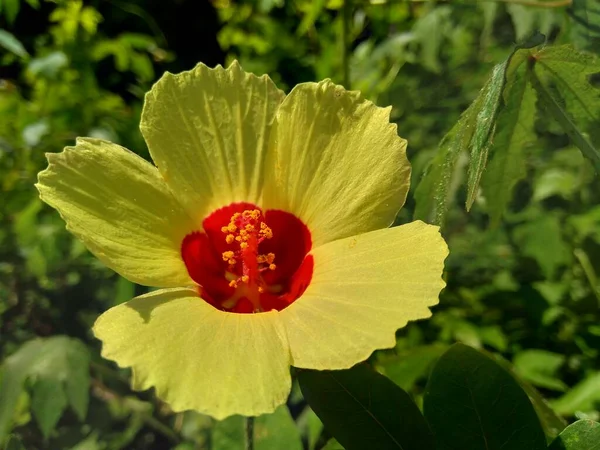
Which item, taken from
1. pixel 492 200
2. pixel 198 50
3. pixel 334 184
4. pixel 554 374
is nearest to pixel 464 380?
pixel 334 184

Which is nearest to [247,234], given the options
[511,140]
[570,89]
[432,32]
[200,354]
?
[200,354]

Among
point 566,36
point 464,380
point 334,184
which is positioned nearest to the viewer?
point 464,380

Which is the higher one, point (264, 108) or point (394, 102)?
point (264, 108)

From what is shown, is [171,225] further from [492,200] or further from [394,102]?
[394,102]

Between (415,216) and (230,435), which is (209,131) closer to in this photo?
(415,216)

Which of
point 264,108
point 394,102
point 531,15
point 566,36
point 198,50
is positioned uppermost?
point 264,108

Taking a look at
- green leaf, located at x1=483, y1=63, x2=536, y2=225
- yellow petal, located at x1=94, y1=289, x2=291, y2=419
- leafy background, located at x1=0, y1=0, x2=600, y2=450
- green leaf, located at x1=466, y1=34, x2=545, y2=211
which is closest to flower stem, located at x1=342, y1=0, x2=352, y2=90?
leafy background, located at x1=0, y1=0, x2=600, y2=450
